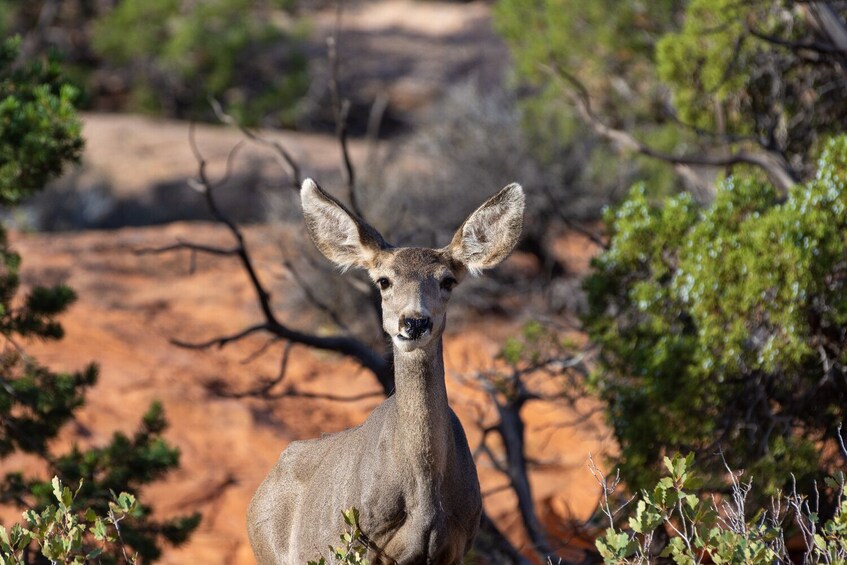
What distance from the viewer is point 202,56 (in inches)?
1217

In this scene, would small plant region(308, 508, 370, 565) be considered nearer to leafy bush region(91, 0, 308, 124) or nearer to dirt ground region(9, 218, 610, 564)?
dirt ground region(9, 218, 610, 564)

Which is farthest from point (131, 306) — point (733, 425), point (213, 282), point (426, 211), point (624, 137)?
point (733, 425)

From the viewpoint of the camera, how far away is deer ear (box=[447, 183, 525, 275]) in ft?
22.7

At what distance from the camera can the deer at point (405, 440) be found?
6.29 metres

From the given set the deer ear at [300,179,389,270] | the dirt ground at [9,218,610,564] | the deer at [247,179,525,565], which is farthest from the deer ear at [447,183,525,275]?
the dirt ground at [9,218,610,564]

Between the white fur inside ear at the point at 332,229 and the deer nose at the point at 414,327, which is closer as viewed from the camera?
the deer nose at the point at 414,327

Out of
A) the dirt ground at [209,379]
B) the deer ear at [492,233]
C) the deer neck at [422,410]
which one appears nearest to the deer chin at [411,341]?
the deer neck at [422,410]

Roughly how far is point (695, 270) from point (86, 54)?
87.2 ft

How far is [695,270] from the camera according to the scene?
31.4 feet

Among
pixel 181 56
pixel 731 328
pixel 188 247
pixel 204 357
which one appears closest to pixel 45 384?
pixel 188 247

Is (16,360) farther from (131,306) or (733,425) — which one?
(131,306)

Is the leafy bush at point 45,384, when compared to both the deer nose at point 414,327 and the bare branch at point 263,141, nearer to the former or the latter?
the bare branch at point 263,141

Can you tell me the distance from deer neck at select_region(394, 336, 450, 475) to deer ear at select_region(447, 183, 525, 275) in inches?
24.5

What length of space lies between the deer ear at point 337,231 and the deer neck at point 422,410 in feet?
2.45
